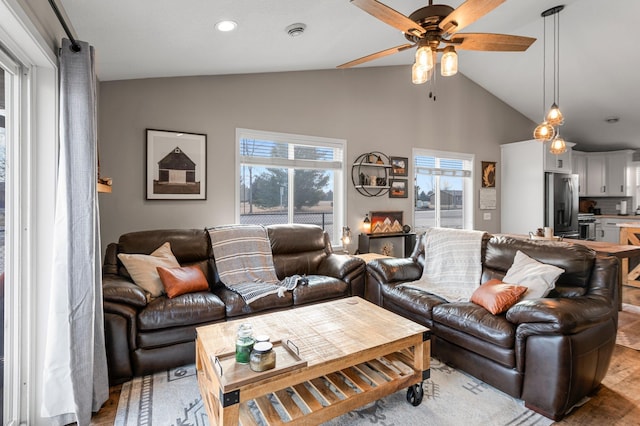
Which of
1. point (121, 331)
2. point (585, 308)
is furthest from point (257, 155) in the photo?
point (585, 308)

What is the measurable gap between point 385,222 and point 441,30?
3319mm

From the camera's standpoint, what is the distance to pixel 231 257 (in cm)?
337

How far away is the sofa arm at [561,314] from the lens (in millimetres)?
1927

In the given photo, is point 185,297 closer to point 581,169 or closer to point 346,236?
point 346,236

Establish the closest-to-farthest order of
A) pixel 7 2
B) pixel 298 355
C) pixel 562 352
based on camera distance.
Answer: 1. pixel 7 2
2. pixel 298 355
3. pixel 562 352

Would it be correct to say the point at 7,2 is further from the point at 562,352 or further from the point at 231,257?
the point at 562,352

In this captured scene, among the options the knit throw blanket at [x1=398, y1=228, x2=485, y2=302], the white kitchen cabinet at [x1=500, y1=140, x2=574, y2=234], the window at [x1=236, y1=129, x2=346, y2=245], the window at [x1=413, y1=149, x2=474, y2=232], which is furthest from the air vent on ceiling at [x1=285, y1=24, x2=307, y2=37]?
the white kitchen cabinet at [x1=500, y1=140, x2=574, y2=234]

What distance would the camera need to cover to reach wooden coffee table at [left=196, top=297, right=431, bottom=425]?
1.60 meters

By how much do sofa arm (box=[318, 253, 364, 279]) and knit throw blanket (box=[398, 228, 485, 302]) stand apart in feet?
1.72

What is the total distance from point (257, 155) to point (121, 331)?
2568mm

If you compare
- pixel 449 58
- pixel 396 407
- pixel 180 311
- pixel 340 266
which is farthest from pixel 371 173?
pixel 396 407

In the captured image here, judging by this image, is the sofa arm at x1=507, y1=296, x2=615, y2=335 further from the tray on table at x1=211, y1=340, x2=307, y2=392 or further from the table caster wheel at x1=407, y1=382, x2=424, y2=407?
the tray on table at x1=211, y1=340, x2=307, y2=392

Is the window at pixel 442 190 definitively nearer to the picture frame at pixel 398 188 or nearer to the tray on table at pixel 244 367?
the picture frame at pixel 398 188

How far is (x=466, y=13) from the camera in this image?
1985 millimetres
